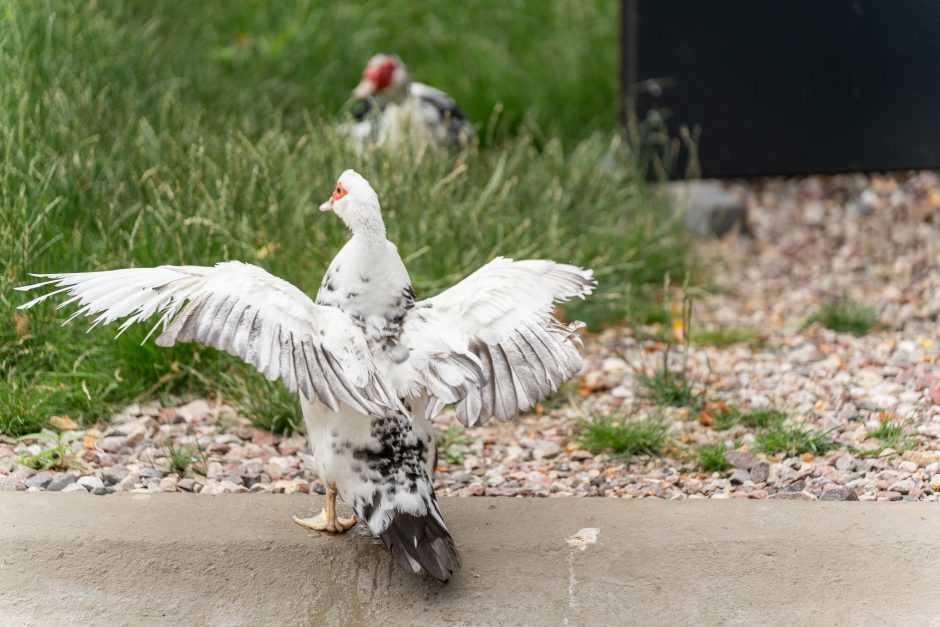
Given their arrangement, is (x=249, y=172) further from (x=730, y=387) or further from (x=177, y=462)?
(x=730, y=387)

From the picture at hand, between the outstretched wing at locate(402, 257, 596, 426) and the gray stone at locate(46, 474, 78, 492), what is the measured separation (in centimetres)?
111

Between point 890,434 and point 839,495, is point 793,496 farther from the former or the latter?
point 890,434

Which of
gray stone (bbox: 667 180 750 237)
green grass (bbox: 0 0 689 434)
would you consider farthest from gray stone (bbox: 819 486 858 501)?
gray stone (bbox: 667 180 750 237)

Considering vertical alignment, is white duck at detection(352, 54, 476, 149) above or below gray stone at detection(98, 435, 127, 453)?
above

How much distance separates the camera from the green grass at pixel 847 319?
500cm

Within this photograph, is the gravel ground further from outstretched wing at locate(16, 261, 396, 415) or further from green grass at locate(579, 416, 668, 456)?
outstretched wing at locate(16, 261, 396, 415)

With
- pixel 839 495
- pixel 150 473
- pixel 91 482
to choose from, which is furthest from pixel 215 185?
pixel 839 495

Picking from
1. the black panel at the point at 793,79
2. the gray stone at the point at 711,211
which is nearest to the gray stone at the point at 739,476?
the black panel at the point at 793,79

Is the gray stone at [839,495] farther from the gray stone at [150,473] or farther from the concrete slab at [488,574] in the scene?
the gray stone at [150,473]

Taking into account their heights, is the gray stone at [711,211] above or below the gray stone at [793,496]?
above

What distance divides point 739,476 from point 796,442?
252 mm

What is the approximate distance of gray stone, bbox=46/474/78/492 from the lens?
3461 mm

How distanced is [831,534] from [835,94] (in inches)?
132

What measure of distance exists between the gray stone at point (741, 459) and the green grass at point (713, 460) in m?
0.02
